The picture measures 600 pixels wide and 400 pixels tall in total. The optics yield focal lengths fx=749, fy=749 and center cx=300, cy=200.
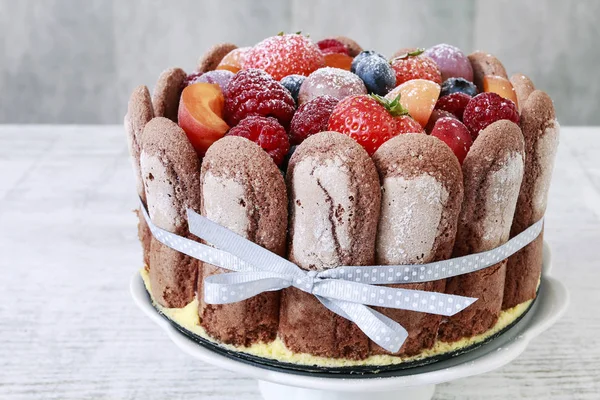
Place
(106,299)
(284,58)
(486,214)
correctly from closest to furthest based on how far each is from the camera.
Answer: (486,214) → (284,58) → (106,299)

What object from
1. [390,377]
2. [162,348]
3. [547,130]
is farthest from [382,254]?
[162,348]

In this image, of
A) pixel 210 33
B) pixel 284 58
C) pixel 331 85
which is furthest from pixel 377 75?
pixel 210 33

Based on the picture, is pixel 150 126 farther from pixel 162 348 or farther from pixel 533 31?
pixel 533 31

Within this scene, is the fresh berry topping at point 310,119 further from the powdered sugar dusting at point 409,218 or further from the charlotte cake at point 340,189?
the powdered sugar dusting at point 409,218

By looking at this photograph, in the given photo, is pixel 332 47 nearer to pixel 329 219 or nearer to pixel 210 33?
pixel 329 219

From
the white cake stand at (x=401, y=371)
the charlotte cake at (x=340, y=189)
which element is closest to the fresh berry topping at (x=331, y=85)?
the charlotte cake at (x=340, y=189)

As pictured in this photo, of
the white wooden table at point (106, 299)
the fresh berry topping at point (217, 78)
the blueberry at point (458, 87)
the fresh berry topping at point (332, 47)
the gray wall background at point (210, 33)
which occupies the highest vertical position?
the fresh berry topping at point (217, 78)

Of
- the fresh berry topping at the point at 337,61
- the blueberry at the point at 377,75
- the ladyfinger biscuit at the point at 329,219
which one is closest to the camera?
the ladyfinger biscuit at the point at 329,219
